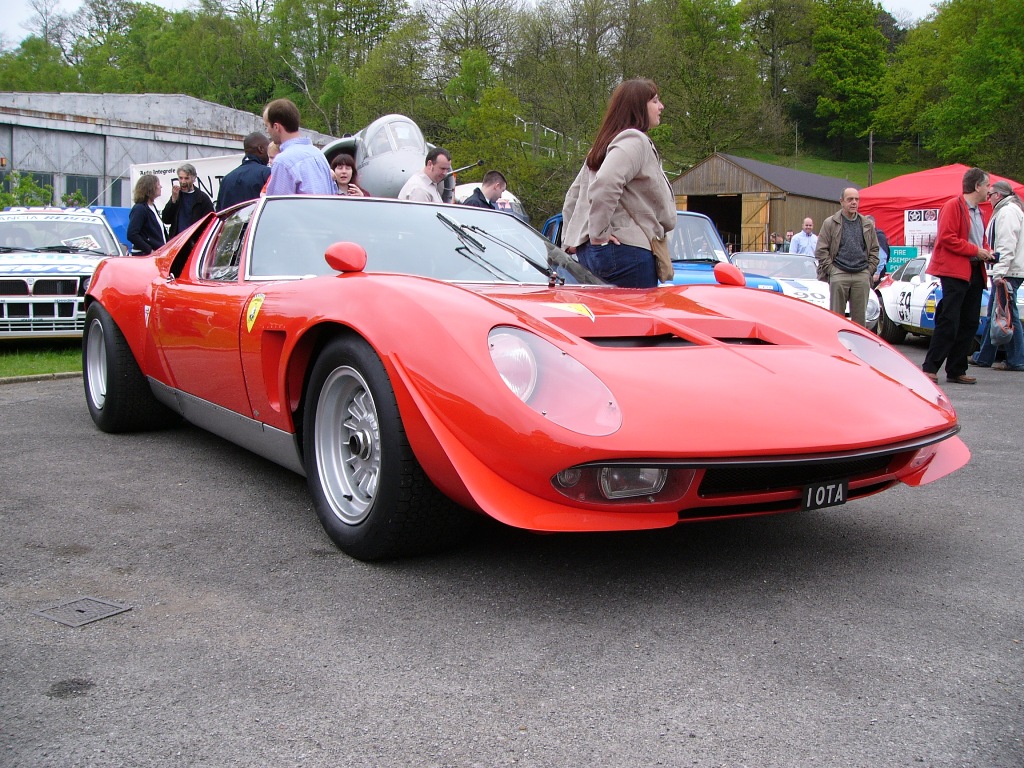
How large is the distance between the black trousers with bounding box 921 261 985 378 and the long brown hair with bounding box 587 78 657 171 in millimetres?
3875

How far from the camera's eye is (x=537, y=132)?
98.8 ft

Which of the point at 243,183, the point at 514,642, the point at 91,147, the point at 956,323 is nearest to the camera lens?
the point at 514,642

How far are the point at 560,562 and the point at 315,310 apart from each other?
41.4 inches

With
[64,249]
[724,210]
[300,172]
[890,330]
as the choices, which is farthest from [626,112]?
[724,210]

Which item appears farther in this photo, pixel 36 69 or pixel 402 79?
pixel 36 69

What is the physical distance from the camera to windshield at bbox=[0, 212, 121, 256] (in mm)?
8992

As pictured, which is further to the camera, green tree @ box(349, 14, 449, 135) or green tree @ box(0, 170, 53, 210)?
green tree @ box(349, 14, 449, 135)

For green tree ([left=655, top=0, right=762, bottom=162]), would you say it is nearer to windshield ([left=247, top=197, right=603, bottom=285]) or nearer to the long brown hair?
the long brown hair

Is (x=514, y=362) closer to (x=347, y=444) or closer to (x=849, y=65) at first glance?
(x=347, y=444)

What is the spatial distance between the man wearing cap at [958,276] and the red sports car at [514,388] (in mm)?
4492

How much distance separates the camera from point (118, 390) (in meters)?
4.61

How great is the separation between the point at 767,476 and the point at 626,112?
2598 mm

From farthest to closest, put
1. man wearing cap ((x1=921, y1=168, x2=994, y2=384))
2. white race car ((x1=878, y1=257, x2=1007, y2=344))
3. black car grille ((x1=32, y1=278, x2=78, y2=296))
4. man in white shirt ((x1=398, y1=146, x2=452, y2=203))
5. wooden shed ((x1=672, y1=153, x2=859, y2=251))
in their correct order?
1. wooden shed ((x1=672, y1=153, x2=859, y2=251))
2. white race car ((x1=878, y1=257, x2=1007, y2=344))
3. black car grille ((x1=32, y1=278, x2=78, y2=296))
4. man wearing cap ((x1=921, y1=168, x2=994, y2=384))
5. man in white shirt ((x1=398, y1=146, x2=452, y2=203))

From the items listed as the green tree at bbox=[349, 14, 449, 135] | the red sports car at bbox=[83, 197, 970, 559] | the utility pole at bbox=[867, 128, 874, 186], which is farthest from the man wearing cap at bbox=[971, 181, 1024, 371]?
the utility pole at bbox=[867, 128, 874, 186]
